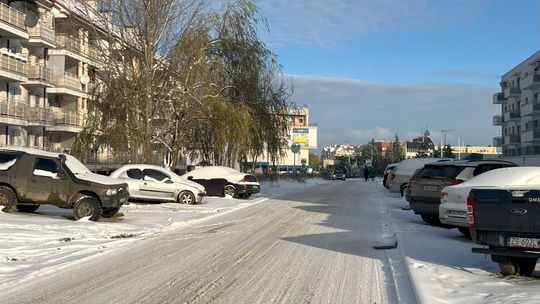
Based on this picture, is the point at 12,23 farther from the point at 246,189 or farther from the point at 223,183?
the point at 246,189

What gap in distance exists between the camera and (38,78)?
3844 cm

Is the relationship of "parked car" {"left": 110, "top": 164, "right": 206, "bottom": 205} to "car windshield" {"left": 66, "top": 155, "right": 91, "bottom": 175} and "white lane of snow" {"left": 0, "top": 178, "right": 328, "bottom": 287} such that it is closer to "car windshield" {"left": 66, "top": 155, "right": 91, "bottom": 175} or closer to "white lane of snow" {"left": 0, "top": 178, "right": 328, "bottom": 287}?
"white lane of snow" {"left": 0, "top": 178, "right": 328, "bottom": 287}

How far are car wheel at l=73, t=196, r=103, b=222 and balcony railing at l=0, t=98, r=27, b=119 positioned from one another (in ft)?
72.9

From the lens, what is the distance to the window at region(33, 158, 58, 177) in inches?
595

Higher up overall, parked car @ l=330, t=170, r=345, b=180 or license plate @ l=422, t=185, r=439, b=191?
parked car @ l=330, t=170, r=345, b=180

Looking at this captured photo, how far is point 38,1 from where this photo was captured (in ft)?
129

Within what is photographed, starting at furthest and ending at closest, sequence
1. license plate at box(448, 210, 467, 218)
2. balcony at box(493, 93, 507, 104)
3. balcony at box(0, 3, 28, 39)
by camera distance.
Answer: balcony at box(493, 93, 507, 104) < balcony at box(0, 3, 28, 39) < license plate at box(448, 210, 467, 218)

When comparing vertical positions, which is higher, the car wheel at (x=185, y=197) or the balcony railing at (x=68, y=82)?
the balcony railing at (x=68, y=82)

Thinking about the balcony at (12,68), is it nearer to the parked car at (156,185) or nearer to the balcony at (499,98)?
the parked car at (156,185)

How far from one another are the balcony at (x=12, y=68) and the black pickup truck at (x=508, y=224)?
32.3m

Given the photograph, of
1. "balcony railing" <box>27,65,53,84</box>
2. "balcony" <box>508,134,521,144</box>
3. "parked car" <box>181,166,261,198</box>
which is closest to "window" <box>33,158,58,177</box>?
"parked car" <box>181,166,261,198</box>

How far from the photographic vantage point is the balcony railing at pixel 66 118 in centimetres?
4178

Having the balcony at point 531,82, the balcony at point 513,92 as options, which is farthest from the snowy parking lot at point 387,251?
the balcony at point 513,92

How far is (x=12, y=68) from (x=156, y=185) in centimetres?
1951
